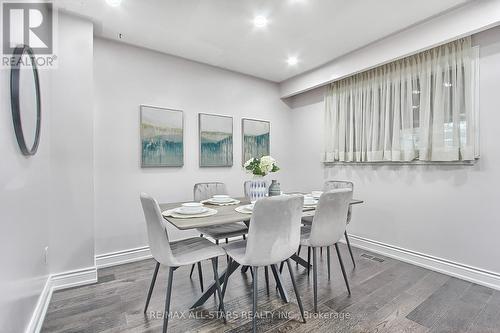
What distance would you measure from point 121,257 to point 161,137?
1.50 meters

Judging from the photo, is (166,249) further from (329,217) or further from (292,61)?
(292,61)

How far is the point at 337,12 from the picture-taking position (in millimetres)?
2322

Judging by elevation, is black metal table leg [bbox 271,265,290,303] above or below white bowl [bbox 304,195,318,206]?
below

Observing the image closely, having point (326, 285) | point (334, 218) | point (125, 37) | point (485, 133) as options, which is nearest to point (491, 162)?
point (485, 133)

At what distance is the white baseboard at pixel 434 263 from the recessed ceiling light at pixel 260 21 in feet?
9.65

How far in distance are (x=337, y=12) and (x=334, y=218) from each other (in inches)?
75.4

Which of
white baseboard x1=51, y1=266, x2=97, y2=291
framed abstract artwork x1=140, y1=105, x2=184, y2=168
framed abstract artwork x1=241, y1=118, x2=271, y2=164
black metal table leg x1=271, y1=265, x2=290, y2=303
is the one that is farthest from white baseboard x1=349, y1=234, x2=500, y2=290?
white baseboard x1=51, y1=266, x2=97, y2=291

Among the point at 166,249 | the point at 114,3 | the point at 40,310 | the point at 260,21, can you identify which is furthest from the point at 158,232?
the point at 260,21

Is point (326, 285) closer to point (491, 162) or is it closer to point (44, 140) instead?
point (491, 162)

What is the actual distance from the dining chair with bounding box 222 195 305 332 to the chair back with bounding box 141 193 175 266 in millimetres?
463

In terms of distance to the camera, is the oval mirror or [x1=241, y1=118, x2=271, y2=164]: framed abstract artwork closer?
the oval mirror

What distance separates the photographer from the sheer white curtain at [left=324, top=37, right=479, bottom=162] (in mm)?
2467

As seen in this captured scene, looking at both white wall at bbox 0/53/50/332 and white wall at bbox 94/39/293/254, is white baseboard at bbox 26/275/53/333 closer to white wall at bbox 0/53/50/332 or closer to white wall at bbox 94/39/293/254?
white wall at bbox 0/53/50/332

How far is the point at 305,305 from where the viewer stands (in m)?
1.99
